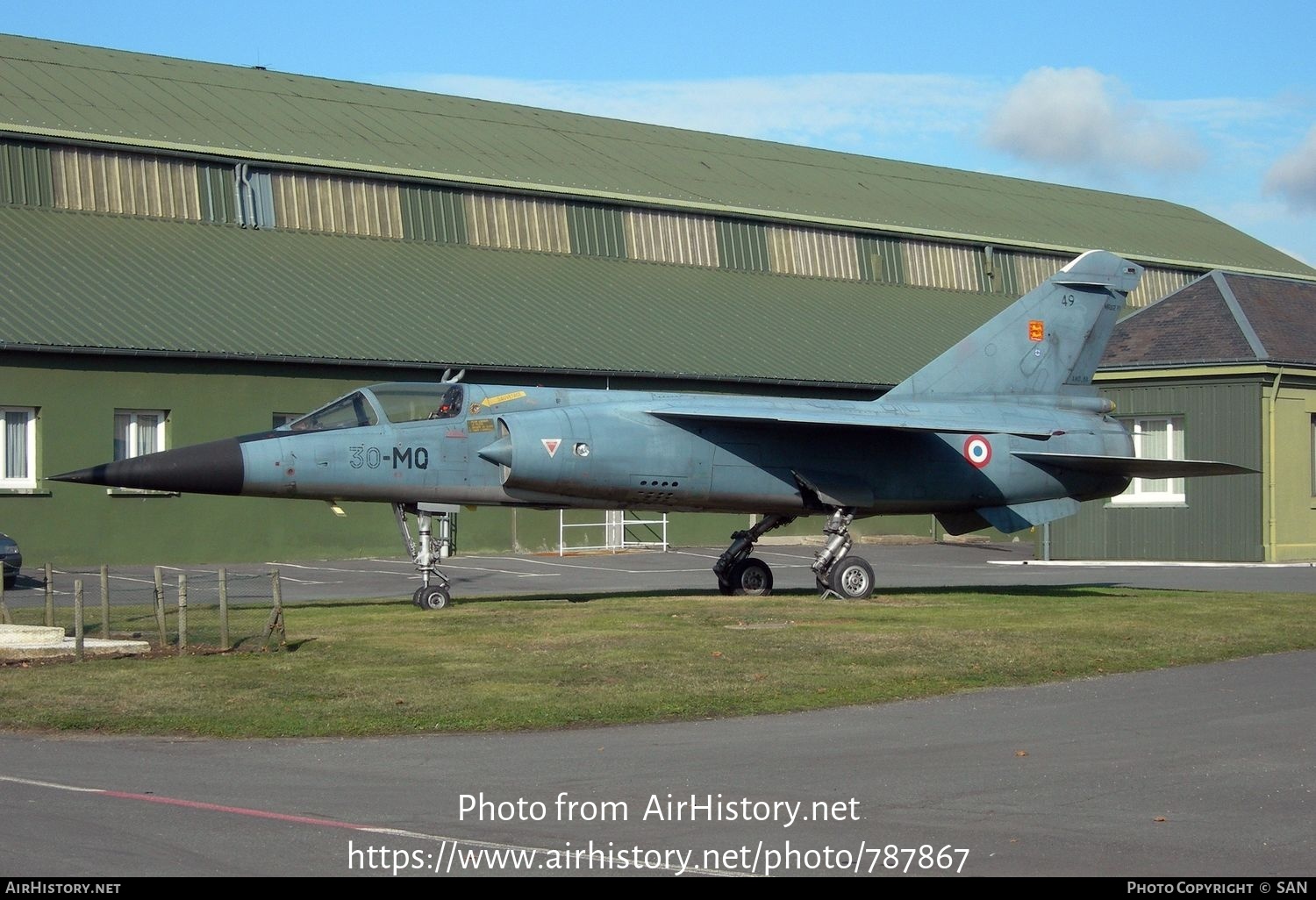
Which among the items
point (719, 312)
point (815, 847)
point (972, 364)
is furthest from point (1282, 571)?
point (815, 847)

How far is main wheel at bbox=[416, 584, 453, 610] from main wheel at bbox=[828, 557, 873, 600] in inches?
203

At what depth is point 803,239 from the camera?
154 ft

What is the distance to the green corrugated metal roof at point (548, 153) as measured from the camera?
38812mm

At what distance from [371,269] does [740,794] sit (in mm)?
30655

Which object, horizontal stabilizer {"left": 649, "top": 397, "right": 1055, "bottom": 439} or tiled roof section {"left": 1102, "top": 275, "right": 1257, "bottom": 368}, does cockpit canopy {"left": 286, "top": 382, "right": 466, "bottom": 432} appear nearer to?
horizontal stabilizer {"left": 649, "top": 397, "right": 1055, "bottom": 439}

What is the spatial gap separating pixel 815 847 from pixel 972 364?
49.9 ft

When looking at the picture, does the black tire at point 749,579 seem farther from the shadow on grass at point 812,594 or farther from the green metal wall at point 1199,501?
the green metal wall at point 1199,501

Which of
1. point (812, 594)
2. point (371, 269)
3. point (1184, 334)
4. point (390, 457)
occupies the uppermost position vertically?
point (371, 269)

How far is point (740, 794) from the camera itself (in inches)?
344

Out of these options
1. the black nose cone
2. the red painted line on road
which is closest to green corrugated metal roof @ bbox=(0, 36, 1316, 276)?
the black nose cone

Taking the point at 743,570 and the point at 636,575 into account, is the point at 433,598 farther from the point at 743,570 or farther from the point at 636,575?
the point at 636,575

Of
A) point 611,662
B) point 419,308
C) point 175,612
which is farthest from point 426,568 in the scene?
point 419,308

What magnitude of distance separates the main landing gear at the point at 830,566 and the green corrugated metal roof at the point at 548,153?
A: 21.9 m

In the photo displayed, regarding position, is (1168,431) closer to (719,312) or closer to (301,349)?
(719,312)
